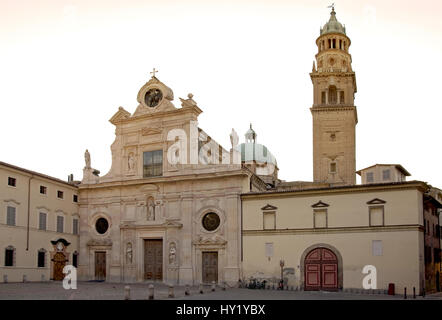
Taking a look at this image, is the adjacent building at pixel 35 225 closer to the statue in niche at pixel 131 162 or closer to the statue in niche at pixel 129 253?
the statue in niche at pixel 129 253

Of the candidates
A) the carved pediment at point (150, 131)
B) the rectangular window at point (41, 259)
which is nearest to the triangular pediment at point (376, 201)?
the carved pediment at point (150, 131)

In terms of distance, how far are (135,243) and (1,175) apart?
13.2 metres

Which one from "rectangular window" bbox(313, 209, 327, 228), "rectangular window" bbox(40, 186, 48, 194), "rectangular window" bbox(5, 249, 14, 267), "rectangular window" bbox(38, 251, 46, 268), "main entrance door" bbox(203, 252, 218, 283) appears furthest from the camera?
"rectangular window" bbox(40, 186, 48, 194)

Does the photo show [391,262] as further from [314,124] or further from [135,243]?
[314,124]

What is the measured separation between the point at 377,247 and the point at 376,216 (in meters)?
2.23

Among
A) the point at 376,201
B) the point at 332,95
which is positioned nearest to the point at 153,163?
the point at 376,201

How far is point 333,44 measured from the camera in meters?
78.2

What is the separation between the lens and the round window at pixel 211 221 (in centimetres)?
4638

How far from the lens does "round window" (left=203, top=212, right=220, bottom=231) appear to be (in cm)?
4638

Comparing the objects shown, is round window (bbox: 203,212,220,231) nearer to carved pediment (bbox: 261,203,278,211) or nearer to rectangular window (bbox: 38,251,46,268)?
carved pediment (bbox: 261,203,278,211)

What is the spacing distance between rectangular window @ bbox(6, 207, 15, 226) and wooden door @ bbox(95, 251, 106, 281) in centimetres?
1001

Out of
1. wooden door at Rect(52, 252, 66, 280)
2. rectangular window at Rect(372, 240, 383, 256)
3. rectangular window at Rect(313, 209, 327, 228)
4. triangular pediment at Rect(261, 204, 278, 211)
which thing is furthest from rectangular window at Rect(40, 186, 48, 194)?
rectangular window at Rect(372, 240, 383, 256)

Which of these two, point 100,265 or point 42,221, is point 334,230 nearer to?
point 100,265

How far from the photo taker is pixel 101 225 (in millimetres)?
51938
